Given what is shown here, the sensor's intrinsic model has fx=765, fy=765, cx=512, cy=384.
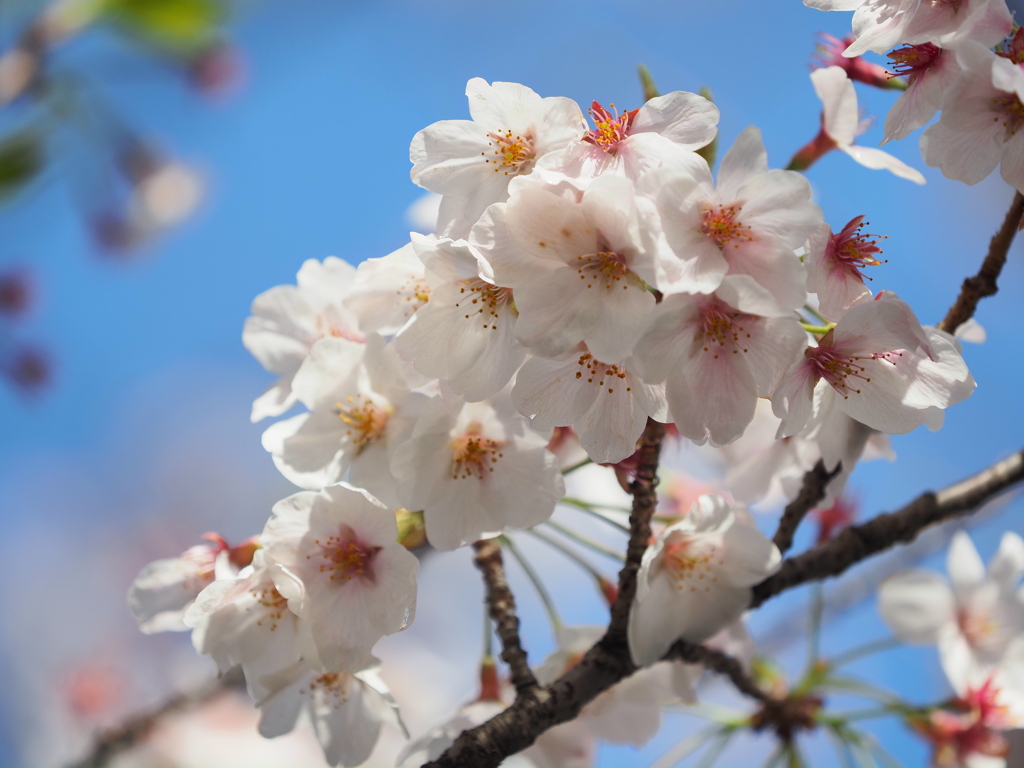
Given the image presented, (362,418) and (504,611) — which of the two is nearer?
(362,418)

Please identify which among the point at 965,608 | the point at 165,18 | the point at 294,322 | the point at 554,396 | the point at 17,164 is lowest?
the point at 965,608

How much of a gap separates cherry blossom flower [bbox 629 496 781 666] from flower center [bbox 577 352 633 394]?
0.23 meters

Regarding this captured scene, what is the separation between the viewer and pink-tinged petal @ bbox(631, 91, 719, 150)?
0.64 m

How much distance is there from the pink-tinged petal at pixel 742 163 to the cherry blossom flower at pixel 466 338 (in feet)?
0.69

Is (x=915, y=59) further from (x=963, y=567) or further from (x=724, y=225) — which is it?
(x=963, y=567)

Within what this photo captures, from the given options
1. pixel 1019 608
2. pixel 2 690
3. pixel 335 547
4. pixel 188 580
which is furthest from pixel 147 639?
pixel 1019 608

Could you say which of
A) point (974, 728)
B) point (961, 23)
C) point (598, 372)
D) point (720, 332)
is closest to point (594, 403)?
point (598, 372)

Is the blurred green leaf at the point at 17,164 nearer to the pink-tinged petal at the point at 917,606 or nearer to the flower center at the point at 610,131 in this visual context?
the flower center at the point at 610,131

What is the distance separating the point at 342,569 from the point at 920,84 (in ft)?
2.37

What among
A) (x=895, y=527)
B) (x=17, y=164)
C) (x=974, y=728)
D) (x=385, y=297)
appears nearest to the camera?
(x=385, y=297)

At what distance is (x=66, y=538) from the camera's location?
3465 mm

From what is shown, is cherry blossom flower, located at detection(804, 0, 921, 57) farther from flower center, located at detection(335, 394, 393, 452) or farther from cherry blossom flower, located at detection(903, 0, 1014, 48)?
flower center, located at detection(335, 394, 393, 452)

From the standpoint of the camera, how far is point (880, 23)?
27.7 inches

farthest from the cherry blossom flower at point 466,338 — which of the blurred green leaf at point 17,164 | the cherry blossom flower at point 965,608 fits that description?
the blurred green leaf at point 17,164
